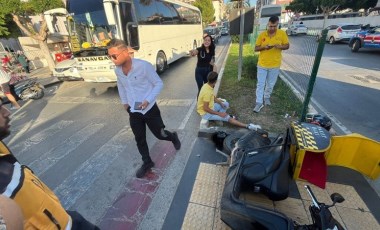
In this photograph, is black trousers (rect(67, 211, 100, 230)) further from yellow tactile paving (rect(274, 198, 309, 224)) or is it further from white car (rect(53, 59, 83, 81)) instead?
white car (rect(53, 59, 83, 81))

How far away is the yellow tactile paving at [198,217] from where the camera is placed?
7.93 ft

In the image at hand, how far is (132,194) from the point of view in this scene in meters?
2.95

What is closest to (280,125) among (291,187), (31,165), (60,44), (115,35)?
(291,187)

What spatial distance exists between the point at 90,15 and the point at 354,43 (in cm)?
1436

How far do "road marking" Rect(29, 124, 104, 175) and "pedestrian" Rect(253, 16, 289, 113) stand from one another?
379 centimetres

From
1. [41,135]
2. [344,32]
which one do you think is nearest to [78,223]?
[41,135]

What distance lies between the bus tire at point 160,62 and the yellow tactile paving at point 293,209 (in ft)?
26.5

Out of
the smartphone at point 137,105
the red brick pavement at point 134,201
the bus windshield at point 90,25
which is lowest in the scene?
the red brick pavement at point 134,201

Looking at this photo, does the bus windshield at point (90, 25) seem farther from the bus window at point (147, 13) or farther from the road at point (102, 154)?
the road at point (102, 154)

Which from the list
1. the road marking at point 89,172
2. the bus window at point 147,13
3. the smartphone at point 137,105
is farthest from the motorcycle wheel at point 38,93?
the smartphone at point 137,105

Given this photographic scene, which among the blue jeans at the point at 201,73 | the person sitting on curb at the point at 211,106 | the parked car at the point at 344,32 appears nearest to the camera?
the person sitting on curb at the point at 211,106

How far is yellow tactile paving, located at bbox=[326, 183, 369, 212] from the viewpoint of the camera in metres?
2.57

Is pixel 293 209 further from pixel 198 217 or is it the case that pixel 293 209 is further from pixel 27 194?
pixel 27 194

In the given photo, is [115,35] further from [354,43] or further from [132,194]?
[354,43]
